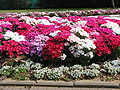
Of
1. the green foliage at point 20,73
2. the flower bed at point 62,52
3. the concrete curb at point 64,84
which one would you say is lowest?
the concrete curb at point 64,84

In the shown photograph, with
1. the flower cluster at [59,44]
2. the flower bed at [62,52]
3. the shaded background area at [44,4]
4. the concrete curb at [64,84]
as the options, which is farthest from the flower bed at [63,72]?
the shaded background area at [44,4]

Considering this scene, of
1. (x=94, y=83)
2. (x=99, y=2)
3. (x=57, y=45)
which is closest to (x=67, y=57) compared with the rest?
(x=57, y=45)

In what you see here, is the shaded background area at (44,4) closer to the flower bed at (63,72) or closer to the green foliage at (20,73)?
the flower bed at (63,72)

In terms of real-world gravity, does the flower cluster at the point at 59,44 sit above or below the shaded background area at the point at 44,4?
below

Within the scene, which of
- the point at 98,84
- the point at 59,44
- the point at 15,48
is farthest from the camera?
the point at 15,48

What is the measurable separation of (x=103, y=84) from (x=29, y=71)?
1698 millimetres

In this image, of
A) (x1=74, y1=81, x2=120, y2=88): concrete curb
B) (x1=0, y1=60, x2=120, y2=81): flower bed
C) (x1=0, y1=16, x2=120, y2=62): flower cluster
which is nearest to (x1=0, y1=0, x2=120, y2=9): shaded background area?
(x1=0, y1=16, x2=120, y2=62): flower cluster

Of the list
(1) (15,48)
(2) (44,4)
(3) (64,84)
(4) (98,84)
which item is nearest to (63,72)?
(3) (64,84)

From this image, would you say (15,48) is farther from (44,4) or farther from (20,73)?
(44,4)

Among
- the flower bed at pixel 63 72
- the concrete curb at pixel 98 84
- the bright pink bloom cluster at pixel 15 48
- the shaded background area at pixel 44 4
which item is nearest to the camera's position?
the concrete curb at pixel 98 84

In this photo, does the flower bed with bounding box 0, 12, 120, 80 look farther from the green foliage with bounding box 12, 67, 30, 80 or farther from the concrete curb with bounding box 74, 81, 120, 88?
the concrete curb with bounding box 74, 81, 120, 88

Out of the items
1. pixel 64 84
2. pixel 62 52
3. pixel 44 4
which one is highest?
pixel 44 4

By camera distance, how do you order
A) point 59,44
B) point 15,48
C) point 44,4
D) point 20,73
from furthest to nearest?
point 44,4 → point 15,48 → point 59,44 → point 20,73

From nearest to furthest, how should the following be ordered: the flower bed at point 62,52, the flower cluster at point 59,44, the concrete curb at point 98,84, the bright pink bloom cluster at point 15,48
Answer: the concrete curb at point 98,84 < the flower bed at point 62,52 < the flower cluster at point 59,44 < the bright pink bloom cluster at point 15,48
